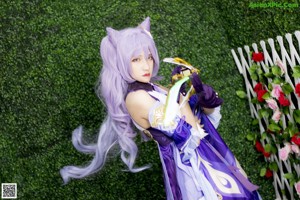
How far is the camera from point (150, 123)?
8.30ft

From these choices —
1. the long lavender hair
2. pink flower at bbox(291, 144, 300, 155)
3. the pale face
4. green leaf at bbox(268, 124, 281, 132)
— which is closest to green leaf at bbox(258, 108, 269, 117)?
green leaf at bbox(268, 124, 281, 132)

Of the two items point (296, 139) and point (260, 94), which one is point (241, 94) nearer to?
point (260, 94)

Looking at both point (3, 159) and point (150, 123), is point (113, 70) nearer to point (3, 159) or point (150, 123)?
point (150, 123)

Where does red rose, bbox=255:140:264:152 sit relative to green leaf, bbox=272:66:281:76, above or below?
below

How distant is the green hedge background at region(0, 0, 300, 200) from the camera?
367 centimetres

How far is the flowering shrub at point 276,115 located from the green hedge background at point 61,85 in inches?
12.0

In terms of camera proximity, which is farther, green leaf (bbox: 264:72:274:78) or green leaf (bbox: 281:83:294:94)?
green leaf (bbox: 264:72:274:78)

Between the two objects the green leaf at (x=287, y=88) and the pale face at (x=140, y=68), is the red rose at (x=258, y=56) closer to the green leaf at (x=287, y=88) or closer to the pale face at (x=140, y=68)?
the green leaf at (x=287, y=88)

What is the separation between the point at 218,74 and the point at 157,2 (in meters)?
0.74

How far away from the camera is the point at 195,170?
2.62 metres

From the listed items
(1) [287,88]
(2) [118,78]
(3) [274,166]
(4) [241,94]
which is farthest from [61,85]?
(3) [274,166]

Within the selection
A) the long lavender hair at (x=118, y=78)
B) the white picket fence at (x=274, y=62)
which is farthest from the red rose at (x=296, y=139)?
the long lavender hair at (x=118, y=78)

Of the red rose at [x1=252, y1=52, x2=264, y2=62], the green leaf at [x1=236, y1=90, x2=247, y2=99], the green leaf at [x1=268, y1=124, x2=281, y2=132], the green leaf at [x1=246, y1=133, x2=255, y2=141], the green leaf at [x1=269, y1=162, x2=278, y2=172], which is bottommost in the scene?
the green leaf at [x1=269, y1=162, x2=278, y2=172]

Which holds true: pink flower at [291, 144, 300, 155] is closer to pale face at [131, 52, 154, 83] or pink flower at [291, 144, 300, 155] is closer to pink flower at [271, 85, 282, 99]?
pink flower at [271, 85, 282, 99]
